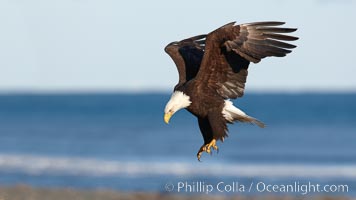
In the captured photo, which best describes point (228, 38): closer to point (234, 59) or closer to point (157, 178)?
point (234, 59)

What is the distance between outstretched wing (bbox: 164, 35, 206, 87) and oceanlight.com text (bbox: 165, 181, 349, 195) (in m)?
4.02

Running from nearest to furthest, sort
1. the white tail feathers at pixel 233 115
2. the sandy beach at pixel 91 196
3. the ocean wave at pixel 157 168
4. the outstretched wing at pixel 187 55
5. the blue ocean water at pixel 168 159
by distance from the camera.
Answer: the white tail feathers at pixel 233 115 < the outstretched wing at pixel 187 55 < the sandy beach at pixel 91 196 < the blue ocean water at pixel 168 159 < the ocean wave at pixel 157 168

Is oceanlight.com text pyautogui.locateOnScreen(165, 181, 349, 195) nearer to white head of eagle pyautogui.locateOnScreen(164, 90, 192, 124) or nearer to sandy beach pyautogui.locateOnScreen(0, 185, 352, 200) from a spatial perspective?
sandy beach pyautogui.locateOnScreen(0, 185, 352, 200)

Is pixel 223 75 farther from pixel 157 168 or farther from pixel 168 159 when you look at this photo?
pixel 168 159

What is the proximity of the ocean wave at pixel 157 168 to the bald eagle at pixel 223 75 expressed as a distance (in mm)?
8596

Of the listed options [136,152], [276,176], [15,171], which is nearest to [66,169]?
[15,171]

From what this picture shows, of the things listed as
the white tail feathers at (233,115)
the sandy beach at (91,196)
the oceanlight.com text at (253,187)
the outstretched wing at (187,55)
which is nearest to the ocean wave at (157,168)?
the oceanlight.com text at (253,187)

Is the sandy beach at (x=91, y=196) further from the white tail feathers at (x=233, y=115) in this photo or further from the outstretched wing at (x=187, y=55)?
the white tail feathers at (x=233, y=115)

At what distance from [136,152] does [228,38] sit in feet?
55.1

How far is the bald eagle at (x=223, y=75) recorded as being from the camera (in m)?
11.2

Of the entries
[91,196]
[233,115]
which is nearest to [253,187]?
[91,196]

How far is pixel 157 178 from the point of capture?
1992 centimetres

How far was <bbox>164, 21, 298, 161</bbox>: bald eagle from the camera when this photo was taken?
11.2 metres

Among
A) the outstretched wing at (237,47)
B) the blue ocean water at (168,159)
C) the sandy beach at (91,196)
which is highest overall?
the outstretched wing at (237,47)
